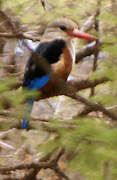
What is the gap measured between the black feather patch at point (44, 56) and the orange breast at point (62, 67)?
0.11ft

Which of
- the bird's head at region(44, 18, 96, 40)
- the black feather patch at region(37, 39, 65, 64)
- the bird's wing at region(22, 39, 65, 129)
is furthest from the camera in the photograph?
the bird's head at region(44, 18, 96, 40)

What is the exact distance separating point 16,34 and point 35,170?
1913mm

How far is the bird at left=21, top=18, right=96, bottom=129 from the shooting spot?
10.9ft

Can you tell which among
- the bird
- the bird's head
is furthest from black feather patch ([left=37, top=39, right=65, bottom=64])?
the bird's head

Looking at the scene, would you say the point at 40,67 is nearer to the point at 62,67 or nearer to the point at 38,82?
the point at 38,82

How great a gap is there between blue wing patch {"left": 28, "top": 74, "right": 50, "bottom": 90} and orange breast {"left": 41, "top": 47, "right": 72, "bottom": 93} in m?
0.05

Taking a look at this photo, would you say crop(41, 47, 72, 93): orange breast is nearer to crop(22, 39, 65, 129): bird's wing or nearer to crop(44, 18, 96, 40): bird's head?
crop(22, 39, 65, 129): bird's wing

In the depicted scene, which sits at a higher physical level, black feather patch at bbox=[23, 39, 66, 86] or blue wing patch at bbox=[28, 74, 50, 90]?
black feather patch at bbox=[23, 39, 66, 86]

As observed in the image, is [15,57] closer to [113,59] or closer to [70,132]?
[113,59]

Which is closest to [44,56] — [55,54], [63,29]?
[55,54]

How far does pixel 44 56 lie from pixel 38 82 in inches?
7.9

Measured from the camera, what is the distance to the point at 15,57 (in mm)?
5020

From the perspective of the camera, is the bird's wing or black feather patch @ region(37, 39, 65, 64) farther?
black feather patch @ region(37, 39, 65, 64)

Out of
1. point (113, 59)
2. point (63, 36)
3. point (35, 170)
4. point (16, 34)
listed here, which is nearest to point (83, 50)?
point (63, 36)
